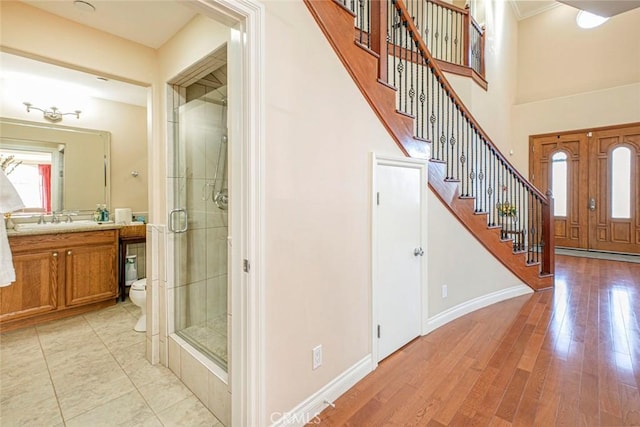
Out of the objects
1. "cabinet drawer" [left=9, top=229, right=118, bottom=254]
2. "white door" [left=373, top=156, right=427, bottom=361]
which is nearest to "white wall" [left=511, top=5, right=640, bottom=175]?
"white door" [left=373, top=156, right=427, bottom=361]

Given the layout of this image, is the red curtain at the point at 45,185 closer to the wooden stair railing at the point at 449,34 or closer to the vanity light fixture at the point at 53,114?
the vanity light fixture at the point at 53,114

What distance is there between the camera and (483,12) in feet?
18.9

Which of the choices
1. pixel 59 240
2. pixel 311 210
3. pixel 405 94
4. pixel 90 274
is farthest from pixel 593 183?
pixel 59 240

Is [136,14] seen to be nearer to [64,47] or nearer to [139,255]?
[64,47]

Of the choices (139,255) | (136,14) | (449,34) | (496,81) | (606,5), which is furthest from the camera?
(496,81)

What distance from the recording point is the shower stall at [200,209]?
2.33 metres

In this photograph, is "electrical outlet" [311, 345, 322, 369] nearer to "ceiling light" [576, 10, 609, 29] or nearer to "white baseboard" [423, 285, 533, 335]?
"white baseboard" [423, 285, 533, 335]

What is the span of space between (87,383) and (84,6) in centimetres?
256

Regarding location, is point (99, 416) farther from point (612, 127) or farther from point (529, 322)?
point (612, 127)

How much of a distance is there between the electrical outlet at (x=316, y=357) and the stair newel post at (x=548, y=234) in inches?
153

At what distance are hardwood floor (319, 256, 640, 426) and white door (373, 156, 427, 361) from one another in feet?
0.66

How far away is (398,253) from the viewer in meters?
2.52

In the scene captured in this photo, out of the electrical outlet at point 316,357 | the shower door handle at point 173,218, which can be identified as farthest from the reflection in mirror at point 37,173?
the electrical outlet at point 316,357

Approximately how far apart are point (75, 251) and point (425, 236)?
12.1 feet
